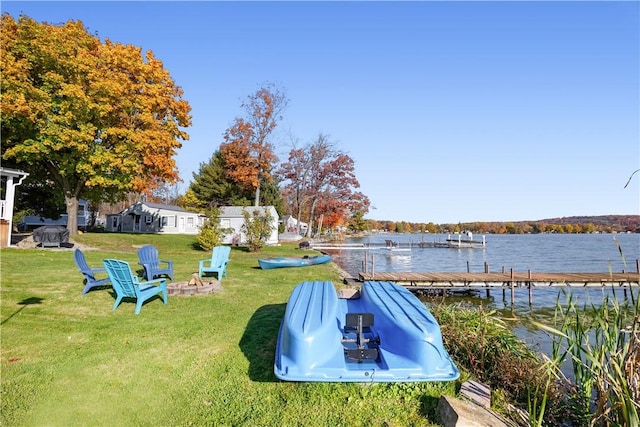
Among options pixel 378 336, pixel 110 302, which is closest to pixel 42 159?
pixel 110 302

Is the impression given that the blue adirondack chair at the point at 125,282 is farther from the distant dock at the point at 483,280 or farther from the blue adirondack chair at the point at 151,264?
the distant dock at the point at 483,280

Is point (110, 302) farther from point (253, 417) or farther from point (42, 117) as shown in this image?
point (42, 117)

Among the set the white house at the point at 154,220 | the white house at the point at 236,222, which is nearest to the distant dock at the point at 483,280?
the white house at the point at 236,222

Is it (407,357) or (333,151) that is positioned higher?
(333,151)

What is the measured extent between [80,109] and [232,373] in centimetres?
2041

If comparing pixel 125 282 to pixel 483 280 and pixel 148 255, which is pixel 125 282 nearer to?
pixel 148 255

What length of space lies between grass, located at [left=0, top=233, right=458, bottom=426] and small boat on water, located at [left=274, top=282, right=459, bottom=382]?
0.48m

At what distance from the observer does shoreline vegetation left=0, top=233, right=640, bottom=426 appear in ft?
9.89

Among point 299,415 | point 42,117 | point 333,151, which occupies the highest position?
point 333,151

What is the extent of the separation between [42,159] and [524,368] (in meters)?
24.9

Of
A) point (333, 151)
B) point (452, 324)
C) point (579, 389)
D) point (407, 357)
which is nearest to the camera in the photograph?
point (579, 389)

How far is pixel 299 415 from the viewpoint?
3783 mm

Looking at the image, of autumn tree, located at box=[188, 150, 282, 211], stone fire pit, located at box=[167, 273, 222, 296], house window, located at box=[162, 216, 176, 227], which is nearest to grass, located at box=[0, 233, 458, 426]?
stone fire pit, located at box=[167, 273, 222, 296]

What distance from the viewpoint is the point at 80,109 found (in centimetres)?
1948
